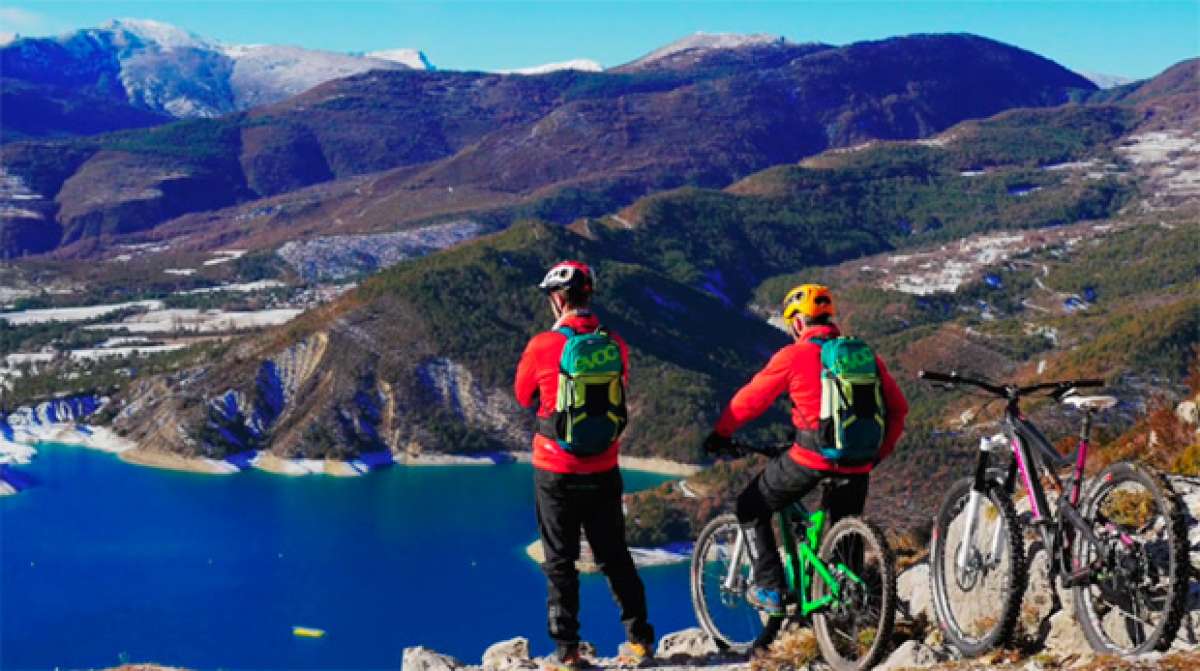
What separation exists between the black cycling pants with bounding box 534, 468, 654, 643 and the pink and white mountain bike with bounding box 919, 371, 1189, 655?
86.1 inches

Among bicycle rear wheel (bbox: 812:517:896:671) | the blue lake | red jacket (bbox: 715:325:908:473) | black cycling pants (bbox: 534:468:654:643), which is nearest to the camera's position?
bicycle rear wheel (bbox: 812:517:896:671)

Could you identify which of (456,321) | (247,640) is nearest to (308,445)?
(456,321)

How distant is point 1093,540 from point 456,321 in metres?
121

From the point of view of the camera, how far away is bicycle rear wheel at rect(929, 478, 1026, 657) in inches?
305

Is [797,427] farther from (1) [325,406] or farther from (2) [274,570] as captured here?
(1) [325,406]

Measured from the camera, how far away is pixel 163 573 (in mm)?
77938

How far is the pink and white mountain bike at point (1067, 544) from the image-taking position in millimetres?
7188

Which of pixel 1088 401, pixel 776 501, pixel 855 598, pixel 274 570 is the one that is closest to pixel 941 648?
pixel 855 598

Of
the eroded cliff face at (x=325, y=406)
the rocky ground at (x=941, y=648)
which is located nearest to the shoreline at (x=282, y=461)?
the eroded cliff face at (x=325, y=406)

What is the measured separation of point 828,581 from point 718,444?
126 cm

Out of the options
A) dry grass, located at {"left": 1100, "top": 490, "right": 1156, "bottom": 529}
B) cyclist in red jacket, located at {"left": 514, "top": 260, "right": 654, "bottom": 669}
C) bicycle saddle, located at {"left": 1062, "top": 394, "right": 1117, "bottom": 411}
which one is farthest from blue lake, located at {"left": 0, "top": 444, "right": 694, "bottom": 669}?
dry grass, located at {"left": 1100, "top": 490, "right": 1156, "bottom": 529}

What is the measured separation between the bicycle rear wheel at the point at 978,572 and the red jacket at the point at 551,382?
230 cm

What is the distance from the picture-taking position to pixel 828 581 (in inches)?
336

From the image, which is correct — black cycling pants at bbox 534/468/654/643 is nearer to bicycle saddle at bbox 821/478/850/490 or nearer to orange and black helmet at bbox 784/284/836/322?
bicycle saddle at bbox 821/478/850/490
